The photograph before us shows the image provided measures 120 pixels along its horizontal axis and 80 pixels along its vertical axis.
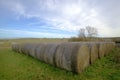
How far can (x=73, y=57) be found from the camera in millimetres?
4992

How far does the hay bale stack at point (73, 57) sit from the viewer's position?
493cm

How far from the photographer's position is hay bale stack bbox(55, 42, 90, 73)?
16.2 feet

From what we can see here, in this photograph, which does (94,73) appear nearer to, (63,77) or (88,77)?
(88,77)

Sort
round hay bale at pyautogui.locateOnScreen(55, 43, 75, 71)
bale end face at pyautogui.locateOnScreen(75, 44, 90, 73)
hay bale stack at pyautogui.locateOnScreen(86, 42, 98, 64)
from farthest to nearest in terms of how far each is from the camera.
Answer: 1. hay bale stack at pyautogui.locateOnScreen(86, 42, 98, 64)
2. round hay bale at pyautogui.locateOnScreen(55, 43, 75, 71)
3. bale end face at pyautogui.locateOnScreen(75, 44, 90, 73)

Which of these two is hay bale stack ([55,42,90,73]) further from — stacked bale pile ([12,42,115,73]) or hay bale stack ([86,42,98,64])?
hay bale stack ([86,42,98,64])

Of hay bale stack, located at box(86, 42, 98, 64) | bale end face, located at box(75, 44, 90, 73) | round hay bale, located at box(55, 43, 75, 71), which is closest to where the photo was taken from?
bale end face, located at box(75, 44, 90, 73)

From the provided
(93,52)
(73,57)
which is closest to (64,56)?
(73,57)

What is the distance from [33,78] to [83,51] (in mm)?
2290

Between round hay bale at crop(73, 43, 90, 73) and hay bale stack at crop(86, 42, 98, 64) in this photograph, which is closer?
round hay bale at crop(73, 43, 90, 73)

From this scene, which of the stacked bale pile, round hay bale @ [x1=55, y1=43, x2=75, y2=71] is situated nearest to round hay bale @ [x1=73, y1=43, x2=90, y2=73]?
the stacked bale pile

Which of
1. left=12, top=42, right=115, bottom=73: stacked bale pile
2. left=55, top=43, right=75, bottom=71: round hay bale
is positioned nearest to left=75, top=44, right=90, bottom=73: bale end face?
left=12, top=42, right=115, bottom=73: stacked bale pile

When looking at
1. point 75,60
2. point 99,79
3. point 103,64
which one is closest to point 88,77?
point 99,79

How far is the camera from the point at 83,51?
5328 millimetres

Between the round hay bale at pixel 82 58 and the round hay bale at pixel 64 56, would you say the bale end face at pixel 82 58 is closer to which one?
the round hay bale at pixel 82 58
